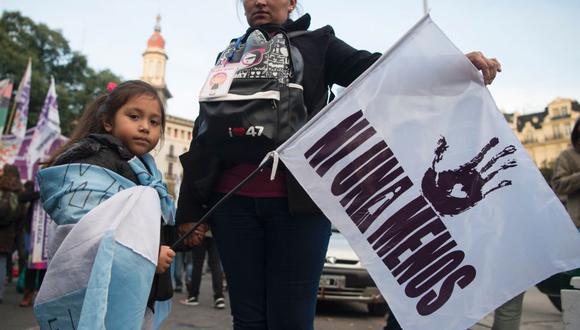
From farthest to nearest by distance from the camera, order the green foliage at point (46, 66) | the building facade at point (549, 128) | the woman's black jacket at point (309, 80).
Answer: the building facade at point (549, 128) → the green foliage at point (46, 66) → the woman's black jacket at point (309, 80)

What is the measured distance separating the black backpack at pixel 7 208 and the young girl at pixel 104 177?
4.70 metres

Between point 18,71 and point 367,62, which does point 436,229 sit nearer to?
point 367,62

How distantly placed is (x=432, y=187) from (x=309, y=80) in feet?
2.16

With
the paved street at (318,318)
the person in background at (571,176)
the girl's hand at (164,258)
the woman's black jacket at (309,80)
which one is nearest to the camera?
the girl's hand at (164,258)

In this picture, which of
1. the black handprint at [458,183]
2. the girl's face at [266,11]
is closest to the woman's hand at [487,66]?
the black handprint at [458,183]

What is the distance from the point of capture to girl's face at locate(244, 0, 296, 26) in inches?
86.0

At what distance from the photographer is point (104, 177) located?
6.32ft

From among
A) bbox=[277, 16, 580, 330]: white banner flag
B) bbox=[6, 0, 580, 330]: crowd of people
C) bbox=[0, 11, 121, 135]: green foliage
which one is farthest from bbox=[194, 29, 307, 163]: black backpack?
bbox=[0, 11, 121, 135]: green foliage

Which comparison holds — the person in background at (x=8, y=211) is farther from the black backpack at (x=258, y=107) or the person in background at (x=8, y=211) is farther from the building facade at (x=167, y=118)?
the building facade at (x=167, y=118)

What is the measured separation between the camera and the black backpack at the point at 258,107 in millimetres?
1852

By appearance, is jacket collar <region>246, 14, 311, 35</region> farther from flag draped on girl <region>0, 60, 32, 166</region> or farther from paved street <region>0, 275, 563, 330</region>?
flag draped on girl <region>0, 60, 32, 166</region>

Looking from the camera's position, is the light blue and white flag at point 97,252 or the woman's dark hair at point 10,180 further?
the woman's dark hair at point 10,180

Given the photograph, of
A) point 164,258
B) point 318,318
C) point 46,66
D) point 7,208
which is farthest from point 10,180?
point 46,66

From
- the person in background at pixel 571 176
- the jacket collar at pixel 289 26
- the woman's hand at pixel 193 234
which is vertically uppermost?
the jacket collar at pixel 289 26
